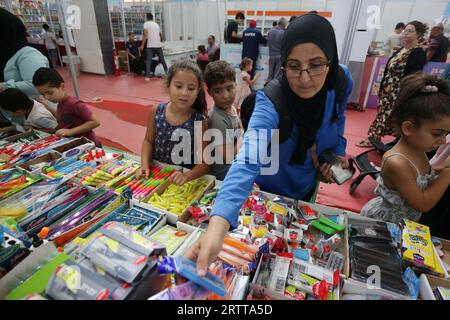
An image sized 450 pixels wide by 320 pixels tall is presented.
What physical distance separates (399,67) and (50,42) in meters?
11.2

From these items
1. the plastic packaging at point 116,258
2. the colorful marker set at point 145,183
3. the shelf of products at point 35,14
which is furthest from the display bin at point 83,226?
the shelf of products at point 35,14

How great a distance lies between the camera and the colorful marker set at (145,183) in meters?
1.48

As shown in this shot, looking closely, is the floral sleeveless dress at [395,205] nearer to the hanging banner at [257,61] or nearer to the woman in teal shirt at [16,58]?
the woman in teal shirt at [16,58]

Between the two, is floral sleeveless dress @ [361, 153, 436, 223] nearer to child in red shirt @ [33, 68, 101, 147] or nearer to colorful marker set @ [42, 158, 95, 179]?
colorful marker set @ [42, 158, 95, 179]

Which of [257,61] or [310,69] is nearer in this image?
[310,69]

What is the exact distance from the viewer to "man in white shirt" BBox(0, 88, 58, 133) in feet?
7.20

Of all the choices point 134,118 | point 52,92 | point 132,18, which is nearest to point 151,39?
point 132,18

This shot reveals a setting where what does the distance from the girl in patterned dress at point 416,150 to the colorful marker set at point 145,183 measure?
4.45 feet

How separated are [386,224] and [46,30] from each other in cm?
1210

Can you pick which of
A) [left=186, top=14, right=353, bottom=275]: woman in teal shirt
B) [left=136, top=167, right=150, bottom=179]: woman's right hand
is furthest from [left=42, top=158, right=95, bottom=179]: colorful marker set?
[left=186, top=14, right=353, bottom=275]: woman in teal shirt

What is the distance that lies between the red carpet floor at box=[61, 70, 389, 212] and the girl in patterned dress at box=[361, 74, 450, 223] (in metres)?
1.33

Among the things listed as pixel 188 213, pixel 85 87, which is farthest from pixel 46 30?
pixel 188 213

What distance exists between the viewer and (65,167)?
172cm

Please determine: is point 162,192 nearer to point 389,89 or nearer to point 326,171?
point 326,171
